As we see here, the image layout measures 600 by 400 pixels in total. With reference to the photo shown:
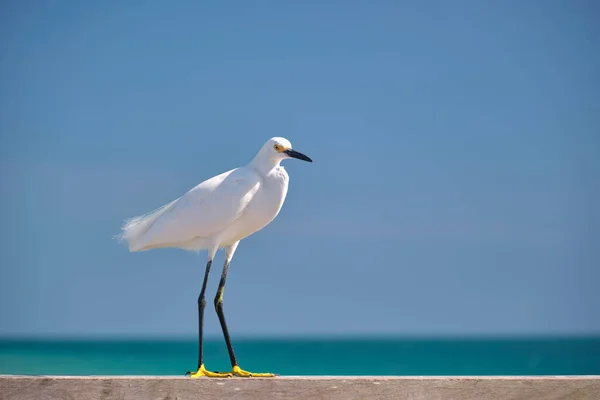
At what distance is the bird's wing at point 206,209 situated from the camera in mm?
7266

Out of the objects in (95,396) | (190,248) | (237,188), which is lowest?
(95,396)

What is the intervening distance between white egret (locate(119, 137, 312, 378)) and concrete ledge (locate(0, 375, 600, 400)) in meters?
1.34

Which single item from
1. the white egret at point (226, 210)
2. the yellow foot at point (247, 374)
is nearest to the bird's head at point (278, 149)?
the white egret at point (226, 210)

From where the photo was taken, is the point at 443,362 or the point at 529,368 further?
the point at 443,362

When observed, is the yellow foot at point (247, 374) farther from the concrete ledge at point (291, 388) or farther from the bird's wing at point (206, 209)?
the bird's wing at point (206, 209)

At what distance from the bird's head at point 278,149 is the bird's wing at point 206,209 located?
22 cm

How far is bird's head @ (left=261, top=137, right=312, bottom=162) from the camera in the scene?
7.38 m

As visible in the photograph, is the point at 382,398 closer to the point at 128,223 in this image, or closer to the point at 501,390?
the point at 501,390

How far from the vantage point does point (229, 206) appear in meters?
7.24

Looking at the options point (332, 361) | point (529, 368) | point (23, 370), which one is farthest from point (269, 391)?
point (332, 361)

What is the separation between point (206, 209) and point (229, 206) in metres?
0.24

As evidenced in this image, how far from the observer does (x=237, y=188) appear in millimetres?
7297

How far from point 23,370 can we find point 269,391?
33.4 meters

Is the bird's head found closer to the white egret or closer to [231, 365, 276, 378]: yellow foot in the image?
the white egret
